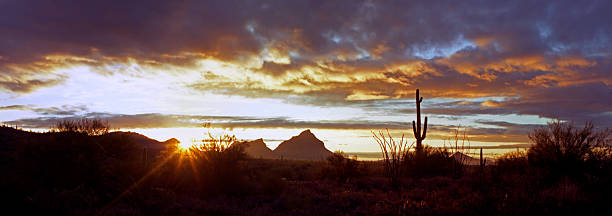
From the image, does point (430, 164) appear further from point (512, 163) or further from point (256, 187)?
point (256, 187)

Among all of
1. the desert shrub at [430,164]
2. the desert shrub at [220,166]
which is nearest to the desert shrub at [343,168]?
the desert shrub at [430,164]

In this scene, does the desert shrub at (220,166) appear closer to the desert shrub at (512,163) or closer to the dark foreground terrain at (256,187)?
the dark foreground terrain at (256,187)

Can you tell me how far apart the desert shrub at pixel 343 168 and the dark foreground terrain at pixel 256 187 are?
0.20 feet

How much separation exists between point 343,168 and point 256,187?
7852 millimetres

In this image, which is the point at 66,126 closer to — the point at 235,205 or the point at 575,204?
the point at 235,205

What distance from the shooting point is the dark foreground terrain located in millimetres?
10711

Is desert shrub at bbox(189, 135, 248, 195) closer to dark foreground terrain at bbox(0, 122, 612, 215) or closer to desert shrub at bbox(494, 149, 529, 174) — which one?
dark foreground terrain at bbox(0, 122, 612, 215)

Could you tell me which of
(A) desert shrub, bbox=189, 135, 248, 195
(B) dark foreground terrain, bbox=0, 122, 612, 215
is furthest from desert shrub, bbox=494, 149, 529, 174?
(A) desert shrub, bbox=189, 135, 248, 195

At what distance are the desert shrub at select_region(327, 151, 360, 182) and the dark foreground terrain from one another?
0.06m

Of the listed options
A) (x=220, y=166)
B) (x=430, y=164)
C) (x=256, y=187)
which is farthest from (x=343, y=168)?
(x=220, y=166)

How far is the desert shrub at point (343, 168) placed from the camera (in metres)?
21.6

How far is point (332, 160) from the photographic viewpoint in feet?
75.3

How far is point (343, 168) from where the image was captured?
21.8 m

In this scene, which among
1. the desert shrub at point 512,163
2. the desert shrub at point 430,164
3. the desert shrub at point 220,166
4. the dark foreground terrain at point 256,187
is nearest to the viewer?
the dark foreground terrain at point 256,187
